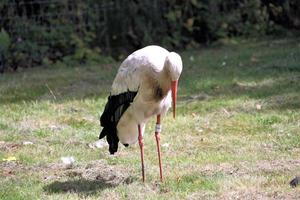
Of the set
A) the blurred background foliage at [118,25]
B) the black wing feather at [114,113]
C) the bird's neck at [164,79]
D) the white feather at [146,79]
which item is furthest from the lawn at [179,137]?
the blurred background foliage at [118,25]

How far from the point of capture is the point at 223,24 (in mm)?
15562

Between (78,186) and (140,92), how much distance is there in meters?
0.96

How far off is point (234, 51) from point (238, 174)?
7807 mm

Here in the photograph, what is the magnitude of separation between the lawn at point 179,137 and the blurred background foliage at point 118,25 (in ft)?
4.53

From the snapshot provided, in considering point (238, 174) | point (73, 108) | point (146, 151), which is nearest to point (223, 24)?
point (73, 108)

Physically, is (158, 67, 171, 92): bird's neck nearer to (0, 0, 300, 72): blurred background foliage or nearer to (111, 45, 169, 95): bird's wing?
(111, 45, 169, 95): bird's wing

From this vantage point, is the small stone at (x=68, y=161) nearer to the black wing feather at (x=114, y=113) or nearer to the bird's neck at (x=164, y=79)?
the black wing feather at (x=114, y=113)

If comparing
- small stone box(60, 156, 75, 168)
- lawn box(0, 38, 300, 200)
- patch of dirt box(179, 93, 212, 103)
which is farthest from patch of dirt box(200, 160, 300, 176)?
patch of dirt box(179, 93, 212, 103)

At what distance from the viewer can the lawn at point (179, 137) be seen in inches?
249

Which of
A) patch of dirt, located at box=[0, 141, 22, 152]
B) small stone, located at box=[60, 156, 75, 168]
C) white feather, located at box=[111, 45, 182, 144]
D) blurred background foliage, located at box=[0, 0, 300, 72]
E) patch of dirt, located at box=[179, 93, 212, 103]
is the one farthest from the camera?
blurred background foliage, located at box=[0, 0, 300, 72]

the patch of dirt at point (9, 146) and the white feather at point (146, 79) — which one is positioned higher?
the white feather at point (146, 79)

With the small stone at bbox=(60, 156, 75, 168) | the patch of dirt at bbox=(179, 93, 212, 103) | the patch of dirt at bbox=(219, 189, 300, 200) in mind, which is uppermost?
the patch of dirt at bbox=(219, 189, 300, 200)

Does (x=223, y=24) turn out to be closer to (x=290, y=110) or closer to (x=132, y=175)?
(x=290, y=110)

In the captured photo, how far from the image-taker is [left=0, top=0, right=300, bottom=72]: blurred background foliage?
46.7 ft
